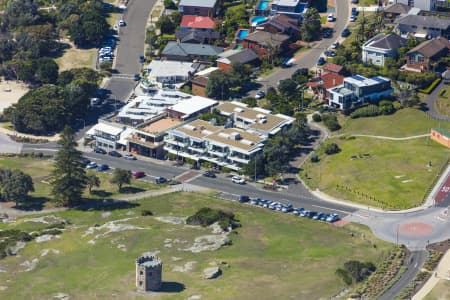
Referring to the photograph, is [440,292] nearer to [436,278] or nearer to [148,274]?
[436,278]

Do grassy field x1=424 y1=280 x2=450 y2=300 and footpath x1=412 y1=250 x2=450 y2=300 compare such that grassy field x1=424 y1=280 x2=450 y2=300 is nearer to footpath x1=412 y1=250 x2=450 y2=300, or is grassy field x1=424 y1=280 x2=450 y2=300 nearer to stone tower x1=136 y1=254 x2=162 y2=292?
footpath x1=412 y1=250 x2=450 y2=300

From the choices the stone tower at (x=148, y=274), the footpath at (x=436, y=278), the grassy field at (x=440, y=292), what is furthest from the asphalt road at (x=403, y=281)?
the stone tower at (x=148, y=274)

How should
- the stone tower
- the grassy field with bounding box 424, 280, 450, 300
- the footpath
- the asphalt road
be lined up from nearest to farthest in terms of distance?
the grassy field with bounding box 424, 280, 450, 300, the footpath, the asphalt road, the stone tower

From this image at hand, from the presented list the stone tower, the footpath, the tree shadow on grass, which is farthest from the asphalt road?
the stone tower

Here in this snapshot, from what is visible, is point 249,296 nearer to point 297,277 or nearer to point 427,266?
point 297,277

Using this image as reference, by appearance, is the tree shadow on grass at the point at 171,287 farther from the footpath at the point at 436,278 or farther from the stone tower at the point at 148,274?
the footpath at the point at 436,278
